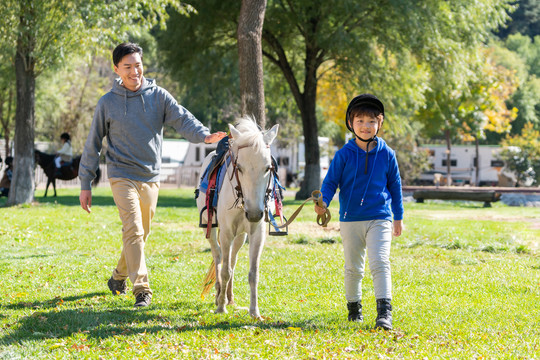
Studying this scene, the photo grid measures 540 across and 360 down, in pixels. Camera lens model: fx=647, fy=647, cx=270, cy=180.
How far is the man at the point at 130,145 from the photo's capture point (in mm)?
6270

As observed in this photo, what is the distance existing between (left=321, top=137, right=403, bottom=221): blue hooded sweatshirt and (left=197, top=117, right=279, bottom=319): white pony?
24.9 inches

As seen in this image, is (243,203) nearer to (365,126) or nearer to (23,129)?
(365,126)

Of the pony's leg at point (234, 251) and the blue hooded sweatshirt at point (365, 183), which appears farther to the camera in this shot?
the pony's leg at point (234, 251)

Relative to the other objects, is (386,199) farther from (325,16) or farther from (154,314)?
(325,16)

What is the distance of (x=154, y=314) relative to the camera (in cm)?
595

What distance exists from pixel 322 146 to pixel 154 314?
39.3 metres

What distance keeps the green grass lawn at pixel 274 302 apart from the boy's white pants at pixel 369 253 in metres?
0.34

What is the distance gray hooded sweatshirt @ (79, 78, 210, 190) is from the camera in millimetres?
6289

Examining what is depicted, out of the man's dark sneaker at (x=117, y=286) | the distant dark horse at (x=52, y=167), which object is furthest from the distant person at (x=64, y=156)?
the man's dark sneaker at (x=117, y=286)

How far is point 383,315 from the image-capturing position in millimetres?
5379

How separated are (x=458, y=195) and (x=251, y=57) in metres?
15.7

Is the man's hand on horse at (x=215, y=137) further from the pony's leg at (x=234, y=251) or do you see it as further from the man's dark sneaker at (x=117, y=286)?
the man's dark sneaker at (x=117, y=286)

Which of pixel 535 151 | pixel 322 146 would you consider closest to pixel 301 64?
pixel 322 146

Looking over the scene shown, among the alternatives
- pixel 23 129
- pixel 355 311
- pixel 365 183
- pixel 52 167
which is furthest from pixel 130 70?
pixel 52 167
